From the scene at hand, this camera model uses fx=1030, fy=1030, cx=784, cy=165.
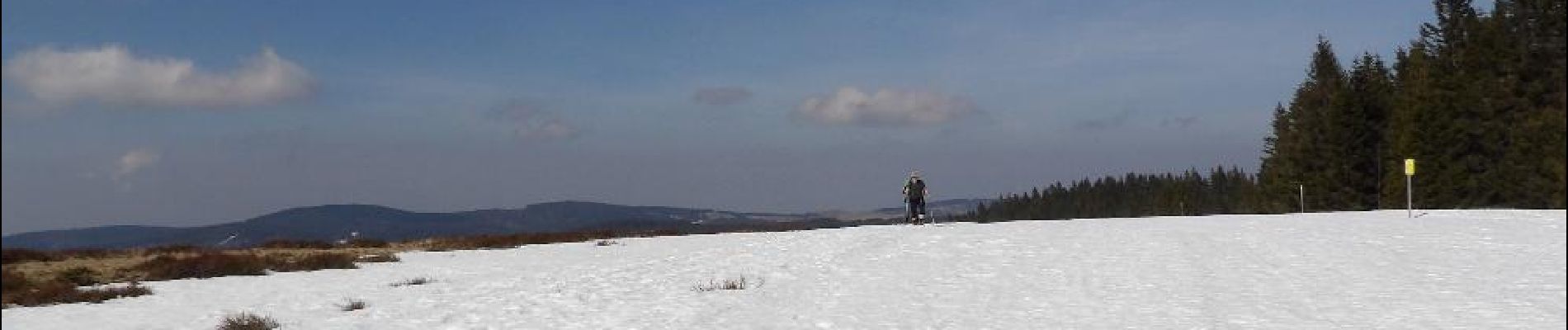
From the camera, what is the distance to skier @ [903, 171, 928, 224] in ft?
100

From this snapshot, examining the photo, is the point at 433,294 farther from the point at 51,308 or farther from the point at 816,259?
the point at 816,259

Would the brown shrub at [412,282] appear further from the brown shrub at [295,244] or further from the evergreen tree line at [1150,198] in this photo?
the evergreen tree line at [1150,198]

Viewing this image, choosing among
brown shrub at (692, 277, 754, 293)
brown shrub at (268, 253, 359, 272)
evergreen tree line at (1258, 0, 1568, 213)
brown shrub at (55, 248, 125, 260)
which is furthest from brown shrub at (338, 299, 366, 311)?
evergreen tree line at (1258, 0, 1568, 213)

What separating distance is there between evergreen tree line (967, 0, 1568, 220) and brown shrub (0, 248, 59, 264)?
144ft

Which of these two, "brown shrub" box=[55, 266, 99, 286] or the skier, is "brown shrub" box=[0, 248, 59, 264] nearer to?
"brown shrub" box=[55, 266, 99, 286]

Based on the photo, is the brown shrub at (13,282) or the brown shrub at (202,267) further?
the brown shrub at (202,267)

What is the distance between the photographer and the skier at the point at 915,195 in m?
30.6

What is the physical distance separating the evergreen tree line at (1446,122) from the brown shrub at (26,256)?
43.9 m

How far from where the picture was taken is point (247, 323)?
35.0 feet

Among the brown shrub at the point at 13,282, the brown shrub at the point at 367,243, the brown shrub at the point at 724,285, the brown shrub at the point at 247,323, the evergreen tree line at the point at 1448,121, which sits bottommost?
the brown shrub at the point at 247,323

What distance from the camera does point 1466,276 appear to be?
12.9 m

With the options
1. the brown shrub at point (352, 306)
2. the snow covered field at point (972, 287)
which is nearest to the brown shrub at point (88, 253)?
the snow covered field at point (972, 287)

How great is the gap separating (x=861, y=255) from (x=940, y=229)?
676 cm

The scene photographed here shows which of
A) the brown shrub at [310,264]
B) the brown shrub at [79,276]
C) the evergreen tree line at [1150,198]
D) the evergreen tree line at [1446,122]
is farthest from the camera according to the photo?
the evergreen tree line at [1150,198]
